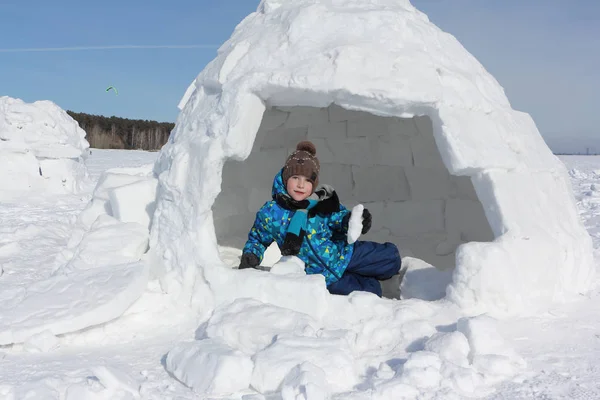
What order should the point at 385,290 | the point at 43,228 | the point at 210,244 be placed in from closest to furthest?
1. the point at 210,244
2. the point at 385,290
3. the point at 43,228

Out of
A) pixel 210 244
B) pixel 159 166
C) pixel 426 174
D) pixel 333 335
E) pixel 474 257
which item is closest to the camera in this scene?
pixel 333 335

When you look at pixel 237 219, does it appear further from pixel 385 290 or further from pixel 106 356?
pixel 106 356

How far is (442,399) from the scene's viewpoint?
170 cm

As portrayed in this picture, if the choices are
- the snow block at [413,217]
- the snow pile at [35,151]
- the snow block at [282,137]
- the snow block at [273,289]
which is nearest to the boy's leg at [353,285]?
the snow block at [273,289]

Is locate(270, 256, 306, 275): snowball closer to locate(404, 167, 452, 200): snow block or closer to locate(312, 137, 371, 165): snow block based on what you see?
locate(404, 167, 452, 200): snow block

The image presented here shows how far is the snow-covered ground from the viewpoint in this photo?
5.85ft

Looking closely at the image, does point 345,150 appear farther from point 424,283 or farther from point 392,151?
point 424,283

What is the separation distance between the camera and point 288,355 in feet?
6.29

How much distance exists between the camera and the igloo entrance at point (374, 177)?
415 centimetres

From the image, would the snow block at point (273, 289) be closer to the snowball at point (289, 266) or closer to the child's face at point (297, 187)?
the snowball at point (289, 266)

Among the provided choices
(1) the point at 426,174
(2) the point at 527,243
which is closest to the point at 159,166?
(1) the point at 426,174

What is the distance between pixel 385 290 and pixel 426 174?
126 centimetres

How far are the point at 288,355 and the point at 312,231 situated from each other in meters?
1.14

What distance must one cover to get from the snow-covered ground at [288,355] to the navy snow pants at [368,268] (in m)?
0.55
